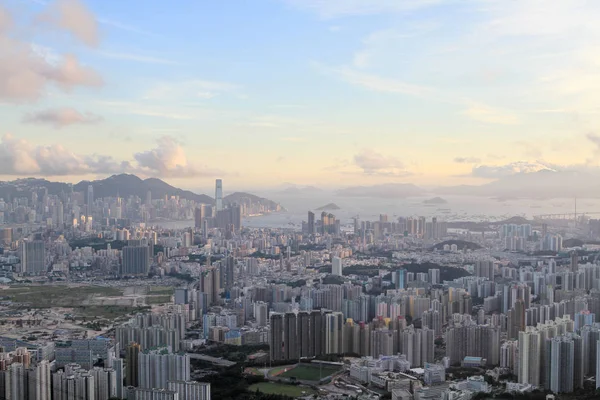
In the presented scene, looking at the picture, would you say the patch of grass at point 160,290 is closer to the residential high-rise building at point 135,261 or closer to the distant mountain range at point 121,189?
the residential high-rise building at point 135,261

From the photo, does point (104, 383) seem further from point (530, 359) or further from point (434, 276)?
point (434, 276)

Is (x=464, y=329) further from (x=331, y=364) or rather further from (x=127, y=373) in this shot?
(x=127, y=373)

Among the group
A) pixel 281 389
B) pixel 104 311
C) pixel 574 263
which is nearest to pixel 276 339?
pixel 281 389

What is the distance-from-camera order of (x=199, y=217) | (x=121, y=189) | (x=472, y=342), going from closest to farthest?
(x=472, y=342), (x=199, y=217), (x=121, y=189)

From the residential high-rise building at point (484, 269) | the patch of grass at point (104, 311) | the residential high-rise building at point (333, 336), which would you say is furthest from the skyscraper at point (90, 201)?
the residential high-rise building at point (333, 336)

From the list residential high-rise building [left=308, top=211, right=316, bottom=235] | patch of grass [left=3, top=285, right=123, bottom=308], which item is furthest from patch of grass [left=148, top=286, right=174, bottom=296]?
residential high-rise building [left=308, top=211, right=316, bottom=235]

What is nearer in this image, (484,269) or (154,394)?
(154,394)
